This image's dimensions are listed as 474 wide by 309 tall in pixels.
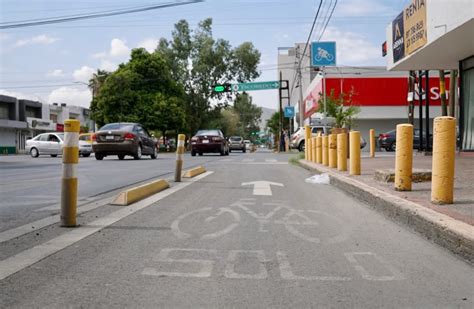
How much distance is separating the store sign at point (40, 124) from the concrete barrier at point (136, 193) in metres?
53.8

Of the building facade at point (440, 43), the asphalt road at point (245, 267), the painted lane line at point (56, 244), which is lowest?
the asphalt road at point (245, 267)

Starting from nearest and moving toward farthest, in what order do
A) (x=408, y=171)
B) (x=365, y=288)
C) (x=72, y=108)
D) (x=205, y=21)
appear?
(x=365, y=288) → (x=408, y=171) → (x=205, y=21) → (x=72, y=108)

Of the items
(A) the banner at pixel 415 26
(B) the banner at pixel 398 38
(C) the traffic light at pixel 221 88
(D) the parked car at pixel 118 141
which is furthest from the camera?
(C) the traffic light at pixel 221 88

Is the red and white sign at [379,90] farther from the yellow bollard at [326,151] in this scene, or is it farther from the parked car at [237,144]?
the yellow bollard at [326,151]

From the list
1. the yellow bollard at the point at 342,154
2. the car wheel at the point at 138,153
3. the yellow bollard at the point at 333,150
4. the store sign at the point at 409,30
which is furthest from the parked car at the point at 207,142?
the yellow bollard at the point at 342,154

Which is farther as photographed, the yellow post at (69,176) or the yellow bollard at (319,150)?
the yellow bollard at (319,150)

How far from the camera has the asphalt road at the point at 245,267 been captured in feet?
11.5

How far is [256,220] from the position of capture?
6449 millimetres

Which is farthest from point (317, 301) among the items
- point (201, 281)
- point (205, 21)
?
point (205, 21)

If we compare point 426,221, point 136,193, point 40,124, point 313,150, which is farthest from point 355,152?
point 40,124

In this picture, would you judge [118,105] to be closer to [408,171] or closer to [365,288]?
[408,171]

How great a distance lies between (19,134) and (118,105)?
65.8ft

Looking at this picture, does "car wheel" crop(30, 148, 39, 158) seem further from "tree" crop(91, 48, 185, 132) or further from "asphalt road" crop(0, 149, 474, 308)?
"asphalt road" crop(0, 149, 474, 308)

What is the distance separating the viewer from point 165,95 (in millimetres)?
48156
